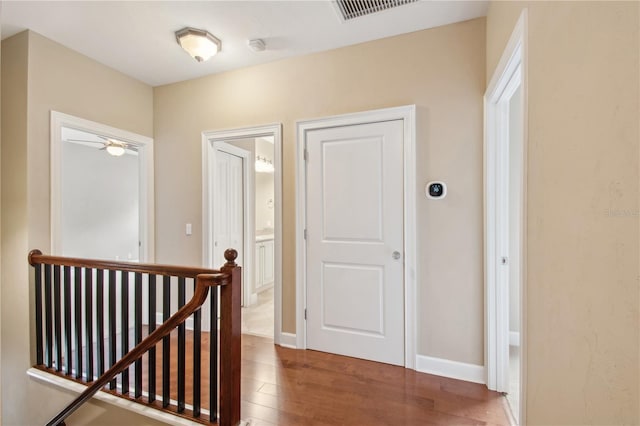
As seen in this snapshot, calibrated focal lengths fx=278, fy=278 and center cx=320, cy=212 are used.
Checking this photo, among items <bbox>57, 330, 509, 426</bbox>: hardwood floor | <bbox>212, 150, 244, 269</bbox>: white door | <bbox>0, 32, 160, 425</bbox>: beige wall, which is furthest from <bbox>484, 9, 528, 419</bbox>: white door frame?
<bbox>0, 32, 160, 425</bbox>: beige wall

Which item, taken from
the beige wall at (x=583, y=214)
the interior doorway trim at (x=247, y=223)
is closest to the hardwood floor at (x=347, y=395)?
the beige wall at (x=583, y=214)

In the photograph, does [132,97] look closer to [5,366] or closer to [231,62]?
[231,62]

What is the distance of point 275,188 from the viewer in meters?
2.73

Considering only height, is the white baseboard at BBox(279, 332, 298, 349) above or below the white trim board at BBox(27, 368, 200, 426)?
above

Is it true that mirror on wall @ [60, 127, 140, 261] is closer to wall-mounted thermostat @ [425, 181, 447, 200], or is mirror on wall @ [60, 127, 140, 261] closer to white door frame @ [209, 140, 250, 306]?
white door frame @ [209, 140, 250, 306]

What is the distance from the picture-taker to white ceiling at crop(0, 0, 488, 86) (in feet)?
6.50

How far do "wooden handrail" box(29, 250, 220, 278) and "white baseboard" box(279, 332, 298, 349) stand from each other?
1.31 m

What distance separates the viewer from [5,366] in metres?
2.34

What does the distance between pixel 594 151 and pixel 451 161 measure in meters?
1.42

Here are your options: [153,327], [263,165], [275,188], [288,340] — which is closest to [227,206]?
[275,188]

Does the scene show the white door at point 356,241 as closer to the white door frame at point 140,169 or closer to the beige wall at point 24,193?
the white door frame at point 140,169

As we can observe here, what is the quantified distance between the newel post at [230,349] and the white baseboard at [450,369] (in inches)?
56.5

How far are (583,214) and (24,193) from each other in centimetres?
347

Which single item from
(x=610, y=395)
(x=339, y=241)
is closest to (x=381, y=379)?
(x=339, y=241)
